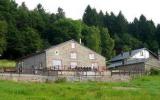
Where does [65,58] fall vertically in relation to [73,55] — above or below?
below

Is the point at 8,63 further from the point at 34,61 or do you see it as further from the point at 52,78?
the point at 52,78

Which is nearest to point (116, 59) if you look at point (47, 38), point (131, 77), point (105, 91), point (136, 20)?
point (47, 38)

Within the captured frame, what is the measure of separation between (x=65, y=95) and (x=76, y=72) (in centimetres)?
2592

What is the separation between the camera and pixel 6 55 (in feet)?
357

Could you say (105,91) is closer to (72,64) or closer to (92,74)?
(92,74)

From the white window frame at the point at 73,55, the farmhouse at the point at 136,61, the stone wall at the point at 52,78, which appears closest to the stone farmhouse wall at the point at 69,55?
the white window frame at the point at 73,55

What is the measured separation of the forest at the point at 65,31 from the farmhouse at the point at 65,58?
66.7 ft

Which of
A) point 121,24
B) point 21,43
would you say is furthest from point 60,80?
point 121,24

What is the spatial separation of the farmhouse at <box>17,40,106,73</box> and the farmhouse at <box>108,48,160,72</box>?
→ 29.7 feet

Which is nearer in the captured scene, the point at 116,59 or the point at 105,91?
the point at 105,91

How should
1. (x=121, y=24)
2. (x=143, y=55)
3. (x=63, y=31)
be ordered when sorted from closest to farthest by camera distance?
1. (x=143, y=55)
2. (x=63, y=31)
3. (x=121, y=24)

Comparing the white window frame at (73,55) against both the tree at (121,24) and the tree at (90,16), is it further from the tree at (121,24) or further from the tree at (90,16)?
the tree at (121,24)

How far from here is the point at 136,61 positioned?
93.1 meters

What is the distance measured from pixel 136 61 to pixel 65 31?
31711mm
